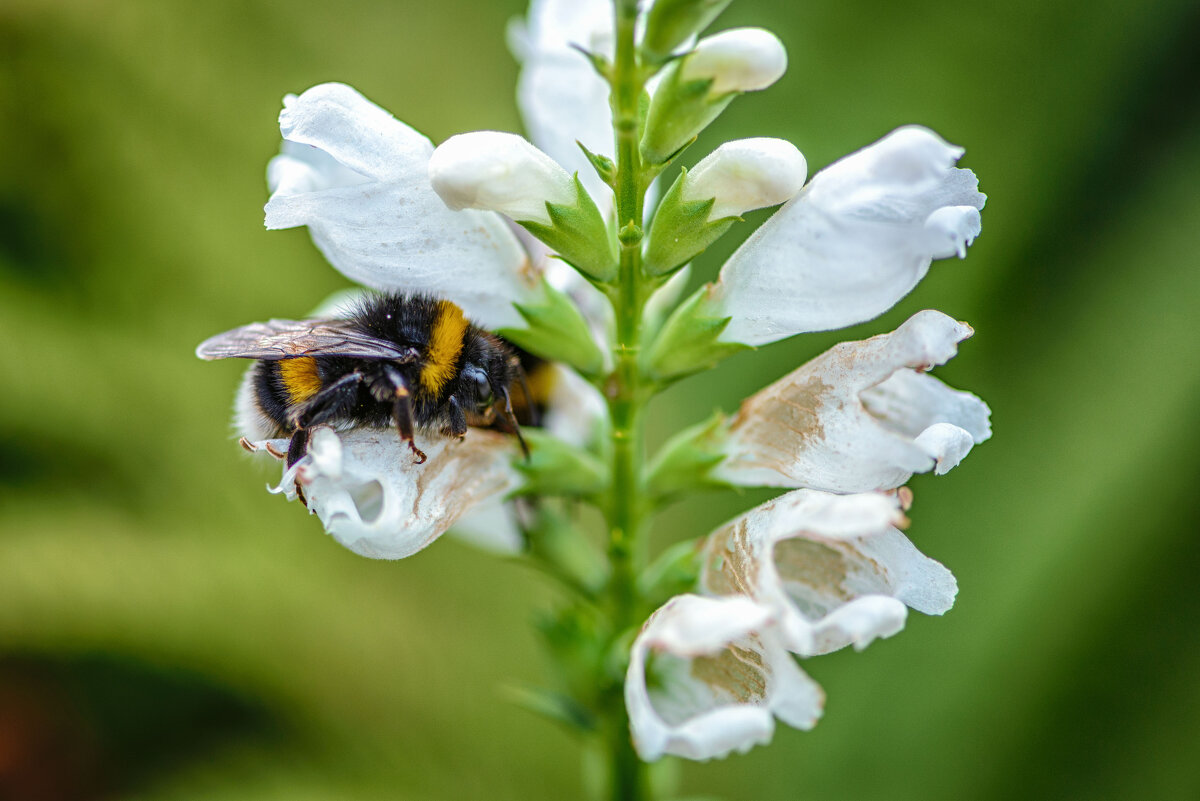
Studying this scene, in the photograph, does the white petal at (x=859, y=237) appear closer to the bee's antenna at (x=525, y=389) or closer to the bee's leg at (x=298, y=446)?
the bee's antenna at (x=525, y=389)

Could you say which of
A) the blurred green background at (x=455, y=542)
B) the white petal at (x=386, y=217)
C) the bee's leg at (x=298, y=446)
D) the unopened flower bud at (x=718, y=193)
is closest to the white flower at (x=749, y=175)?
the unopened flower bud at (x=718, y=193)

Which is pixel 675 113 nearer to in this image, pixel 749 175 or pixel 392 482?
pixel 749 175

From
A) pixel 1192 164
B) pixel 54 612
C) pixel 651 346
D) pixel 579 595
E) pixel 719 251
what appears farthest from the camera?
pixel 719 251

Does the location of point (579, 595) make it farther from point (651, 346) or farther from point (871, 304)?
point (871, 304)

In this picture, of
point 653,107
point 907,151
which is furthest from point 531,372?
point 907,151

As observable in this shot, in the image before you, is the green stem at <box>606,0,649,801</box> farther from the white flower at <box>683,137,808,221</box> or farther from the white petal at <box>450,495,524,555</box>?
the white petal at <box>450,495,524,555</box>
